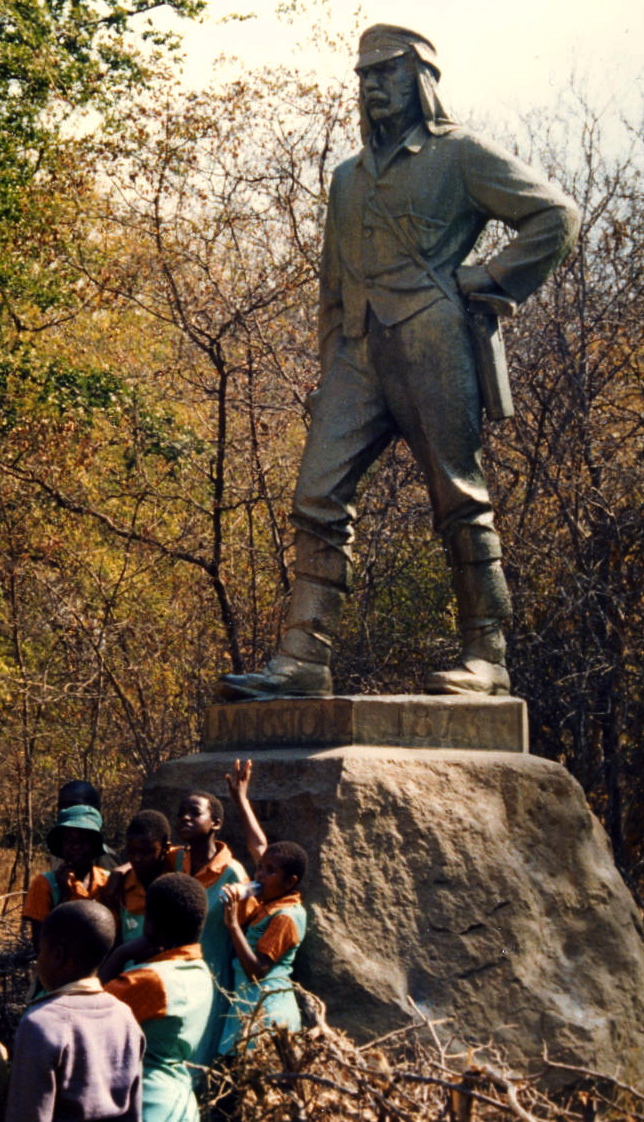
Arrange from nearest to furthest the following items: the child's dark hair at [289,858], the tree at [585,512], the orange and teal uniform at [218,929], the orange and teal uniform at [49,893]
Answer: the child's dark hair at [289,858]
the orange and teal uniform at [218,929]
the orange and teal uniform at [49,893]
the tree at [585,512]

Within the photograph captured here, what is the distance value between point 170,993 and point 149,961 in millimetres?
191

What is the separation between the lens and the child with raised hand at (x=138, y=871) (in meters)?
5.37

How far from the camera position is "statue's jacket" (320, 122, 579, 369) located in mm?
6211

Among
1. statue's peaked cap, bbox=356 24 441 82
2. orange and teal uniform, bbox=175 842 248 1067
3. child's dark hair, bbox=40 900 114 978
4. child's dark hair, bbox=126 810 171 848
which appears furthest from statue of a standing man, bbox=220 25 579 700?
child's dark hair, bbox=40 900 114 978

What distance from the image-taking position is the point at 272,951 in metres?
4.90

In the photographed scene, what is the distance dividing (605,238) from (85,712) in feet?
20.3

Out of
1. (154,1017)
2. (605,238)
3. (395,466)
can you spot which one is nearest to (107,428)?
(395,466)

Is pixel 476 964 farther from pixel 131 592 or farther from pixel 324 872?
pixel 131 592

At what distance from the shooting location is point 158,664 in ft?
42.6

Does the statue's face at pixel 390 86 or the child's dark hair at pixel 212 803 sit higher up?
the statue's face at pixel 390 86

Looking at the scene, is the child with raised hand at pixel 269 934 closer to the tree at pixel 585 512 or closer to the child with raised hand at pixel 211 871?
the child with raised hand at pixel 211 871

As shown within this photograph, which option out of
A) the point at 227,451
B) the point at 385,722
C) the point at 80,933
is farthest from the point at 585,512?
the point at 80,933

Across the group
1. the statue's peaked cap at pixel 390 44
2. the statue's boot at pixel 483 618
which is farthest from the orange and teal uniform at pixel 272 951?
the statue's peaked cap at pixel 390 44

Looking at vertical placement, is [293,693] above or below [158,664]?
below
